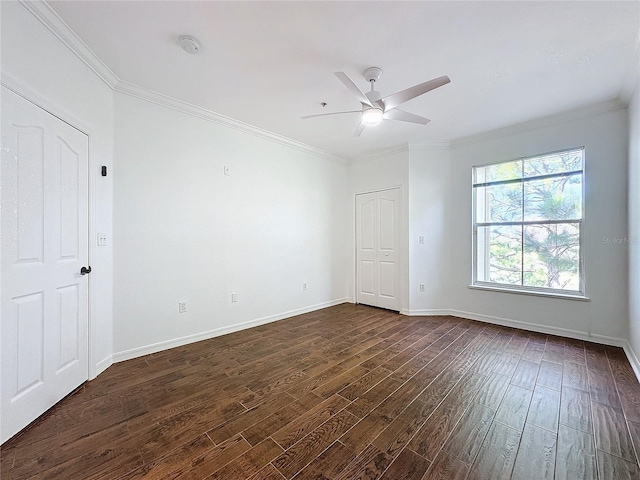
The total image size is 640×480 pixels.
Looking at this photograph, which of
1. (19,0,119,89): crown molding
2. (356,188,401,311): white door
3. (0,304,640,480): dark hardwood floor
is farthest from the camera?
(356,188,401,311): white door

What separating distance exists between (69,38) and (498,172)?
4.87m

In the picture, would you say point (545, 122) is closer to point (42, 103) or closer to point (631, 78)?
point (631, 78)

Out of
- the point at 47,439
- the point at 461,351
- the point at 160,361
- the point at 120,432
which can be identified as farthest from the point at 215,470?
the point at 461,351

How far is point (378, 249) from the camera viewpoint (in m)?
4.76

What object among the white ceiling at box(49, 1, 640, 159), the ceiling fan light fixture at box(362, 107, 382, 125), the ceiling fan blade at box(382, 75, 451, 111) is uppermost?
the white ceiling at box(49, 1, 640, 159)

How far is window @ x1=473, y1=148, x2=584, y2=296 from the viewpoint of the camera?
3252mm

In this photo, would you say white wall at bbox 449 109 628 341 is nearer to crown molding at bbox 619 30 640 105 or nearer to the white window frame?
the white window frame

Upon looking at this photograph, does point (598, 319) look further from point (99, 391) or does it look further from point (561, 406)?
point (99, 391)

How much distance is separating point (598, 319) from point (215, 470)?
410 cm

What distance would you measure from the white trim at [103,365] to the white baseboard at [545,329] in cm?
443

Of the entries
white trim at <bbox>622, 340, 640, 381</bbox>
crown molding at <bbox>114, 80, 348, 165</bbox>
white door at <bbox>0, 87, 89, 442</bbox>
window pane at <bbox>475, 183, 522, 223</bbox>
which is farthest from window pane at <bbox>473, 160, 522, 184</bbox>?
white door at <bbox>0, 87, 89, 442</bbox>

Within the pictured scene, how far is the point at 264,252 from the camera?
3867mm

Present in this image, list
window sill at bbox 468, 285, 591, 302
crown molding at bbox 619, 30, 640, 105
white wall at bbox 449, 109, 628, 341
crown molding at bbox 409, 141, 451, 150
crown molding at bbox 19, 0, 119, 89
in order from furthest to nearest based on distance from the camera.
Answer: crown molding at bbox 409, 141, 451, 150, window sill at bbox 468, 285, 591, 302, white wall at bbox 449, 109, 628, 341, crown molding at bbox 619, 30, 640, 105, crown molding at bbox 19, 0, 119, 89

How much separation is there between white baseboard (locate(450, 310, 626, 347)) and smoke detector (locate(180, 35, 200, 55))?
180 inches
